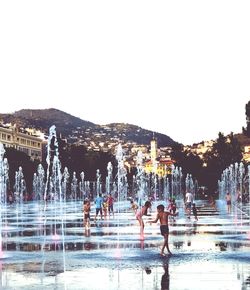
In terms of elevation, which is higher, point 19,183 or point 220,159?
point 220,159

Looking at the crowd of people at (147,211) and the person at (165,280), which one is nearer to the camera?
the person at (165,280)

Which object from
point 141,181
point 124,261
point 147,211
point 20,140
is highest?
point 20,140

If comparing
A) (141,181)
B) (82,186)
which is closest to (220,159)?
(141,181)

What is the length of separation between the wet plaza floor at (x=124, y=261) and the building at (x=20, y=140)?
130 meters

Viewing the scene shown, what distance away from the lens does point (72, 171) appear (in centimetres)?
12912

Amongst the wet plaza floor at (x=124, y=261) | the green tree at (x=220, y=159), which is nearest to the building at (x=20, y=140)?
the green tree at (x=220, y=159)

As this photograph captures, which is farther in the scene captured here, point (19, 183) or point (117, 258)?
point (19, 183)

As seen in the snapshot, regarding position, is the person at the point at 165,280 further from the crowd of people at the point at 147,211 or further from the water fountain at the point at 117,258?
the crowd of people at the point at 147,211

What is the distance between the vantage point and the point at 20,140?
16725 cm

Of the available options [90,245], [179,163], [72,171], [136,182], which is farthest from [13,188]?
[90,245]

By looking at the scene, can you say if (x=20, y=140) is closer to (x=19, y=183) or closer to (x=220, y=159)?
(x=19, y=183)

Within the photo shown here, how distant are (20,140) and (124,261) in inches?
6007

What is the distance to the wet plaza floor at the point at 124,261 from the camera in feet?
43.8

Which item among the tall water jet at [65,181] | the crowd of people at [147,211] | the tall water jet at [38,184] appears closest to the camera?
the crowd of people at [147,211]
